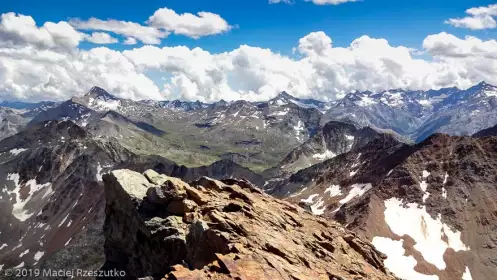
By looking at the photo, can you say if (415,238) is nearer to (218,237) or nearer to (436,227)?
(436,227)

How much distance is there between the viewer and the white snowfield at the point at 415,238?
160637 mm

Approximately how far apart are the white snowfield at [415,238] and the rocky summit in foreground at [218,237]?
313ft

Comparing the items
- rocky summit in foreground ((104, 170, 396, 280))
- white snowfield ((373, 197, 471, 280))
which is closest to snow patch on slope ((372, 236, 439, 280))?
white snowfield ((373, 197, 471, 280))

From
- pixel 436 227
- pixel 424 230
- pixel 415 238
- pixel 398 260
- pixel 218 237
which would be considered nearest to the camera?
pixel 218 237

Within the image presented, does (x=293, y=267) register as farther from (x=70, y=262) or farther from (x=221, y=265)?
(x=70, y=262)

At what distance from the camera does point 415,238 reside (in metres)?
176

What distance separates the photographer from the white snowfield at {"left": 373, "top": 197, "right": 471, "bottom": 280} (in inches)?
6324

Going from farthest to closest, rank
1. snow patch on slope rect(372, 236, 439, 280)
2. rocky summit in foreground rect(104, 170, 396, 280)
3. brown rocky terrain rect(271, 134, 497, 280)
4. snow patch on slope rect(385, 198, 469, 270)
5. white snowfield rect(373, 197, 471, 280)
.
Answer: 1. snow patch on slope rect(385, 198, 469, 270)
2. brown rocky terrain rect(271, 134, 497, 280)
3. white snowfield rect(373, 197, 471, 280)
4. snow patch on slope rect(372, 236, 439, 280)
5. rocky summit in foreground rect(104, 170, 396, 280)

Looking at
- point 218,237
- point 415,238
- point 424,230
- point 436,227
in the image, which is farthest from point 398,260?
point 218,237

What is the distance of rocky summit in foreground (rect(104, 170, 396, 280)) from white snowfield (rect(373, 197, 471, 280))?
95398 millimetres

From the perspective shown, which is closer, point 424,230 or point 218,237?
point 218,237

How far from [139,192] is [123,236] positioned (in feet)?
32.6

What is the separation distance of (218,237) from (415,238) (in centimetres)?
14202

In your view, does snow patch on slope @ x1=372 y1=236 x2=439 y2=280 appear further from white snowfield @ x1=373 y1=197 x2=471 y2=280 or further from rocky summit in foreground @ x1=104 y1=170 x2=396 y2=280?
rocky summit in foreground @ x1=104 y1=170 x2=396 y2=280
